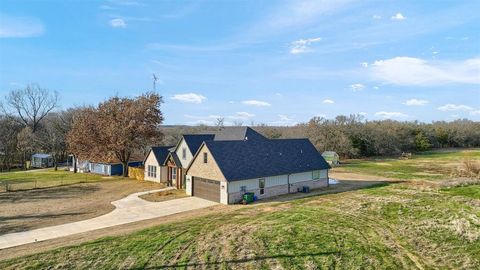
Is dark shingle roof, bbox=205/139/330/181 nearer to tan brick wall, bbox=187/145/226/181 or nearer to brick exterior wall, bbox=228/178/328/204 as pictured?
tan brick wall, bbox=187/145/226/181

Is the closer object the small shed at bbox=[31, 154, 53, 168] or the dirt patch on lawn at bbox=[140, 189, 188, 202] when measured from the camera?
the dirt patch on lawn at bbox=[140, 189, 188, 202]

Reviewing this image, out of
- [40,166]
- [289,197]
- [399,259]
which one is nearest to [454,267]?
[399,259]

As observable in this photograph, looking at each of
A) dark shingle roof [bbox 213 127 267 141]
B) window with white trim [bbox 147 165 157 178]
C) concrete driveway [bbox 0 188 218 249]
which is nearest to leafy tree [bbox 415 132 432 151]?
dark shingle roof [bbox 213 127 267 141]

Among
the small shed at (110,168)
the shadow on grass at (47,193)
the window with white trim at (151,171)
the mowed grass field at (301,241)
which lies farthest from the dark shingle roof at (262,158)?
the small shed at (110,168)

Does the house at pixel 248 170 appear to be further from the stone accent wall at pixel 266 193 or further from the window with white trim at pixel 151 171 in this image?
the window with white trim at pixel 151 171

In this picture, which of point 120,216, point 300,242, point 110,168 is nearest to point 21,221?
point 120,216

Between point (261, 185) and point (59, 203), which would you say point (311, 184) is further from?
point (59, 203)
